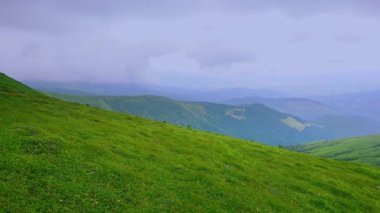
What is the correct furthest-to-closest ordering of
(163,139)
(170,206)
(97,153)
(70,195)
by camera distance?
(163,139)
(97,153)
(170,206)
(70,195)

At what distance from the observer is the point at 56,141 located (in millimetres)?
34188

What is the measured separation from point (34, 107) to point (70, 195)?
32047 mm

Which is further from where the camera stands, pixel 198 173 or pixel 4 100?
pixel 4 100

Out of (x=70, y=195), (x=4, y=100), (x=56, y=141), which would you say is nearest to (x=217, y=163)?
(x=56, y=141)

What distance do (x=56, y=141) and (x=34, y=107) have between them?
21.4 m

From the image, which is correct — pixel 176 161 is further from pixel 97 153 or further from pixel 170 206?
pixel 170 206

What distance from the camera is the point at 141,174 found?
3117cm

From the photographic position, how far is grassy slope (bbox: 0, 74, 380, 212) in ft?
83.0

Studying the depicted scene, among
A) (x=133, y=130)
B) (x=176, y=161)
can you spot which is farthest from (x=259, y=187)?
(x=133, y=130)

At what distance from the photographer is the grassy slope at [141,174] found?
25297 mm

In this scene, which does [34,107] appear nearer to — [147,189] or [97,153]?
[97,153]

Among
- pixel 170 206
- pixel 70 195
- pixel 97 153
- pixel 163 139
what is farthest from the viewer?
pixel 163 139

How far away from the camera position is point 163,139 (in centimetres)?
4903

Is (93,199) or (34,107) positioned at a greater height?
Answer: (34,107)
